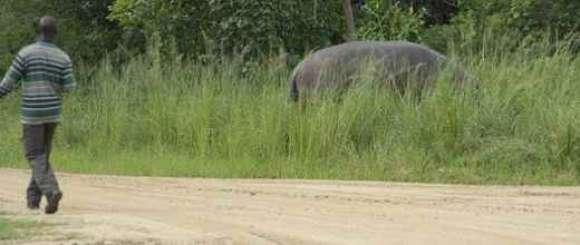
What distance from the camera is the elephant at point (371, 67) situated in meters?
15.7

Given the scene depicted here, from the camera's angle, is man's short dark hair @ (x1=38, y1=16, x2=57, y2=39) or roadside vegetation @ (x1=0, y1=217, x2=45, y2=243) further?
man's short dark hair @ (x1=38, y1=16, x2=57, y2=39)

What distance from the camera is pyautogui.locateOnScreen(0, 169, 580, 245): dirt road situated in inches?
329

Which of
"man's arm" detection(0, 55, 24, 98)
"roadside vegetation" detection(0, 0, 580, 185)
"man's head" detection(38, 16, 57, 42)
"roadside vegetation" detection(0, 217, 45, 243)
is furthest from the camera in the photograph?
"roadside vegetation" detection(0, 0, 580, 185)

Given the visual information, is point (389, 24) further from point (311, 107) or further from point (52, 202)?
point (52, 202)

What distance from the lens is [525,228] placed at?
29.2ft

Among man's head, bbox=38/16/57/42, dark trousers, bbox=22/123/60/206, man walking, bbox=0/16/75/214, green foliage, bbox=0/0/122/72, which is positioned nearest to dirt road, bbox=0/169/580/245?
dark trousers, bbox=22/123/60/206

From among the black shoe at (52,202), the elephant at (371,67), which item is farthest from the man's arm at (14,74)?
the elephant at (371,67)

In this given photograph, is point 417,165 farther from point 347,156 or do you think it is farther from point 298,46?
point 298,46

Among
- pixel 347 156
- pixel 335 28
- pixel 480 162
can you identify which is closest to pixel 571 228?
pixel 480 162

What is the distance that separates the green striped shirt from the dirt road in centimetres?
93

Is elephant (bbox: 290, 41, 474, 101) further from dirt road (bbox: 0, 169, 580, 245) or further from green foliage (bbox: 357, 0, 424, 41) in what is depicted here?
green foliage (bbox: 357, 0, 424, 41)

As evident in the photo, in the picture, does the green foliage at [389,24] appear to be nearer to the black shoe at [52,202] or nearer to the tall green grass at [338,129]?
the tall green grass at [338,129]

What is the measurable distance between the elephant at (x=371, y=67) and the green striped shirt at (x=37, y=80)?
6521 millimetres

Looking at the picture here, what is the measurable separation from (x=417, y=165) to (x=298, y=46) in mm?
7994
